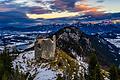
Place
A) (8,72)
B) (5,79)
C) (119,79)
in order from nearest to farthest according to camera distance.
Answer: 1. (5,79)
2. (119,79)
3. (8,72)

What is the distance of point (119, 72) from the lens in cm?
19062

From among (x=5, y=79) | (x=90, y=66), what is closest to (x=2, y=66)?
(x=5, y=79)

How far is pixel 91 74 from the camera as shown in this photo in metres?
176

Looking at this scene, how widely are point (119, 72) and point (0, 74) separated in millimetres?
50075

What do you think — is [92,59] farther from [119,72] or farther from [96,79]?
[119,72]

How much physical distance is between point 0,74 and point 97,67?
142 feet

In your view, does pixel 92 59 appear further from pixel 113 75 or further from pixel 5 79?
pixel 5 79

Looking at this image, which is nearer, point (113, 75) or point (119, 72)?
point (113, 75)

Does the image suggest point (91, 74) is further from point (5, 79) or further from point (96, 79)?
point (5, 79)

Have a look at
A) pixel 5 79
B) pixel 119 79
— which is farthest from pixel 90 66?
pixel 5 79

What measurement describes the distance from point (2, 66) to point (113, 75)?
2040 inches

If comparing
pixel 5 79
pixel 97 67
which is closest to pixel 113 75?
pixel 97 67

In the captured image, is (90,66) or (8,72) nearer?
(90,66)

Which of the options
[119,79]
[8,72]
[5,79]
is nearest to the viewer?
[5,79]
